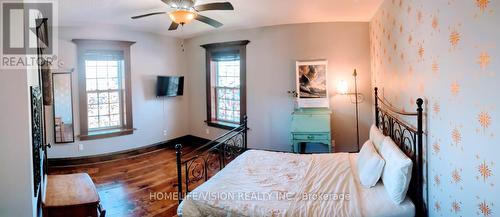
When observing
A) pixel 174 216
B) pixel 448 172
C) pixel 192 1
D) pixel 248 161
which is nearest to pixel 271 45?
pixel 192 1

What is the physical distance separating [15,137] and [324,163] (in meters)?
2.42

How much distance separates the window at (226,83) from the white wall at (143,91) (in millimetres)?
756

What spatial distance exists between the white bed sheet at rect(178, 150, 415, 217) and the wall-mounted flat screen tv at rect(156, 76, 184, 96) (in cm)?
323

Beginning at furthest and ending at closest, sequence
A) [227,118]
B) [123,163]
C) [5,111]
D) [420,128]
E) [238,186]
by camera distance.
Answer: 1. [227,118]
2. [123,163]
3. [238,186]
4. [420,128]
5. [5,111]

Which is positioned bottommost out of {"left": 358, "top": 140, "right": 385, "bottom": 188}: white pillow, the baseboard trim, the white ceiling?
the baseboard trim

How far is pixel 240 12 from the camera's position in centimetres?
406

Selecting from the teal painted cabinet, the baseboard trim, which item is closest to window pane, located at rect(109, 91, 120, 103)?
the baseboard trim

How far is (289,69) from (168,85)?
238 cm

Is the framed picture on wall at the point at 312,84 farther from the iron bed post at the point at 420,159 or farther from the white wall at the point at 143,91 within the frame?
the white wall at the point at 143,91

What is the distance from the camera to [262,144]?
5266 mm

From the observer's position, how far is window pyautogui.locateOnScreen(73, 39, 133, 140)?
4.93 metres

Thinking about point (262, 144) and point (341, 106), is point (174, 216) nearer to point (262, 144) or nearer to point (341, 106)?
point (262, 144)

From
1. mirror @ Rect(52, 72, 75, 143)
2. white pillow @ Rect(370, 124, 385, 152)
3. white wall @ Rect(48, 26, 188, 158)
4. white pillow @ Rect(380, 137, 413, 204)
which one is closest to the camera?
white pillow @ Rect(380, 137, 413, 204)

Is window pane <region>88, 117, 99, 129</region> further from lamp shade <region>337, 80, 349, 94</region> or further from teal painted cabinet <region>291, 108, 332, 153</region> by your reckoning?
lamp shade <region>337, 80, 349, 94</region>
